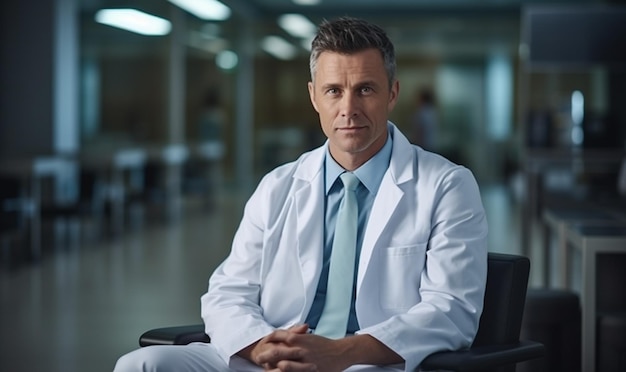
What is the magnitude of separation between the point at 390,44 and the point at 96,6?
12.3m

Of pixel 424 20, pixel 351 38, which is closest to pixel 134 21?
pixel 424 20

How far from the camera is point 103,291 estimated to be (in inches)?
281

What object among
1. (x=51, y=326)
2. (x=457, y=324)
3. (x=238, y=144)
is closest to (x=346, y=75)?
(x=457, y=324)

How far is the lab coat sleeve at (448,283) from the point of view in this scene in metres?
2.28

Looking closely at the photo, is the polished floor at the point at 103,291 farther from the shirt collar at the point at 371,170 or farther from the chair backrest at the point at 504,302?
the chair backrest at the point at 504,302

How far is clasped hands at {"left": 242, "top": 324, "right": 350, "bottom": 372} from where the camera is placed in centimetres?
221

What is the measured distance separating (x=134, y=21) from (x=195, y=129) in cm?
366

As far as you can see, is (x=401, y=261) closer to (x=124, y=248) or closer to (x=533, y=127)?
(x=533, y=127)

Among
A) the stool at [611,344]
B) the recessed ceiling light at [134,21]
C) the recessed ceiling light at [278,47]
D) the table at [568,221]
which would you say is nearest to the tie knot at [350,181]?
the stool at [611,344]

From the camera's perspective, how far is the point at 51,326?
5812 millimetres

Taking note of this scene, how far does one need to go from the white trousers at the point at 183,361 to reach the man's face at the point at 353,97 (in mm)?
586

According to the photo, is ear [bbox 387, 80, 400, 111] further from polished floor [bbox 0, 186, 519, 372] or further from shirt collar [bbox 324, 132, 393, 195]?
polished floor [bbox 0, 186, 519, 372]

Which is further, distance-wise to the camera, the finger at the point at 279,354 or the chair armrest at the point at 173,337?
the chair armrest at the point at 173,337

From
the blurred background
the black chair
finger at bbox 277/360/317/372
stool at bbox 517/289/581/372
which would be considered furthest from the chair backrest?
the blurred background
